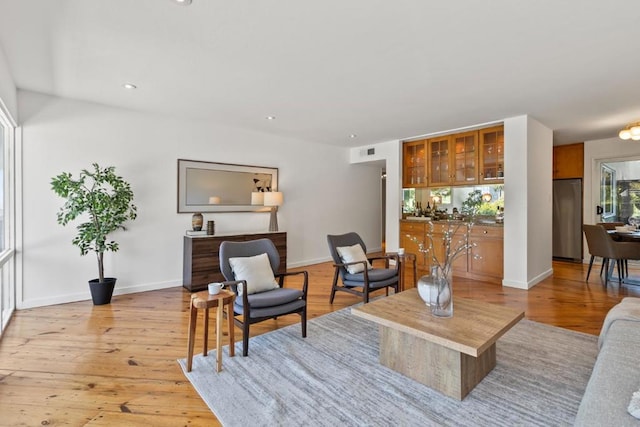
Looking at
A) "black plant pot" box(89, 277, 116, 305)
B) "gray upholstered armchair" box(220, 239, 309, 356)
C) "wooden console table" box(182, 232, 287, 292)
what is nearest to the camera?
"gray upholstered armchair" box(220, 239, 309, 356)

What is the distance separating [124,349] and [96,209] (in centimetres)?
A: 183

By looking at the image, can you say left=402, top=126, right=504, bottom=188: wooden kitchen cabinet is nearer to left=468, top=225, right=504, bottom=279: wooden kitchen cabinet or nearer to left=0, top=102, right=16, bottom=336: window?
left=468, top=225, right=504, bottom=279: wooden kitchen cabinet

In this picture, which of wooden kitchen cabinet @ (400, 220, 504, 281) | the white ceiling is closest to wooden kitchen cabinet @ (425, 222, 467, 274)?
wooden kitchen cabinet @ (400, 220, 504, 281)

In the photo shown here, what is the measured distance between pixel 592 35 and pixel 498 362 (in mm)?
2557

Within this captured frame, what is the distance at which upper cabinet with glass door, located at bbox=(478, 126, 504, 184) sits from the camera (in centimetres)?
493

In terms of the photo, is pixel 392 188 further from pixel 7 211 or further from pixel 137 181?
pixel 7 211

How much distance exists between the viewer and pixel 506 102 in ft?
12.9

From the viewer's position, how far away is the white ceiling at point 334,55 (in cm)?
212

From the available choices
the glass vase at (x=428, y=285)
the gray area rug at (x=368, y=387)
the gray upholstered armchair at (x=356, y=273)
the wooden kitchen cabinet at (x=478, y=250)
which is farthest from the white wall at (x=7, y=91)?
the wooden kitchen cabinet at (x=478, y=250)

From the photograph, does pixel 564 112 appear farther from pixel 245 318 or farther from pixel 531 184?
pixel 245 318

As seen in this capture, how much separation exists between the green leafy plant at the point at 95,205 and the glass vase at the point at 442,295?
3677 mm

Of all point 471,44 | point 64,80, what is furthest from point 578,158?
point 64,80

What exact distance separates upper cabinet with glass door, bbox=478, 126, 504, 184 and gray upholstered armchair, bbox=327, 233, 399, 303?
7.48ft

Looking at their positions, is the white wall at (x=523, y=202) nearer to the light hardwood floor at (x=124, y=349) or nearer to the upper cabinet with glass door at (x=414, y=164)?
the light hardwood floor at (x=124, y=349)
